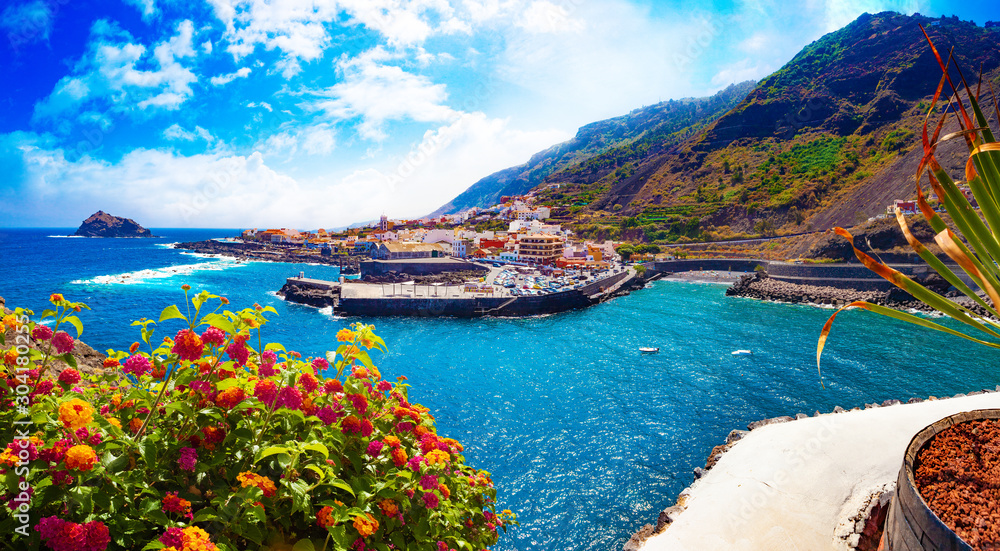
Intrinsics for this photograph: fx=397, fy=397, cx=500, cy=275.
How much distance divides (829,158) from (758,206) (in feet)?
75.9

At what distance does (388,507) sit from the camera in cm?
229

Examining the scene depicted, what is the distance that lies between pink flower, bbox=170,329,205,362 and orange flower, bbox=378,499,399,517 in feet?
4.22

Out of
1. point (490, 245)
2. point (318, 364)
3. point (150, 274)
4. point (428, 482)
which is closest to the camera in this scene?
point (428, 482)

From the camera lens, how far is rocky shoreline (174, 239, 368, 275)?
61.5m

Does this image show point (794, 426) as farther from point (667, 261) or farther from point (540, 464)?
point (667, 261)

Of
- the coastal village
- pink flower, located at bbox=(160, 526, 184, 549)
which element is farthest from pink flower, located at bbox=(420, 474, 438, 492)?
the coastal village

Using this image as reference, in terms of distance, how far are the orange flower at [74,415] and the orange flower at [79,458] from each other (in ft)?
0.53

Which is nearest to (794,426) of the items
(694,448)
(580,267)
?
(694,448)

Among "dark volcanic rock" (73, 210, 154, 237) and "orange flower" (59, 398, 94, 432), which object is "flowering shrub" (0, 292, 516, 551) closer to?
"orange flower" (59, 398, 94, 432)

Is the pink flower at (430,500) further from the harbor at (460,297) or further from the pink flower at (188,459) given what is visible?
the harbor at (460,297)

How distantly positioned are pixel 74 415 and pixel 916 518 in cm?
582

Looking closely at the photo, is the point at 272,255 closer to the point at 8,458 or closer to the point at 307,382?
the point at 307,382

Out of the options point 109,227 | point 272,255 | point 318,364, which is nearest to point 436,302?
point 318,364

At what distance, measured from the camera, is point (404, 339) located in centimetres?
2548
